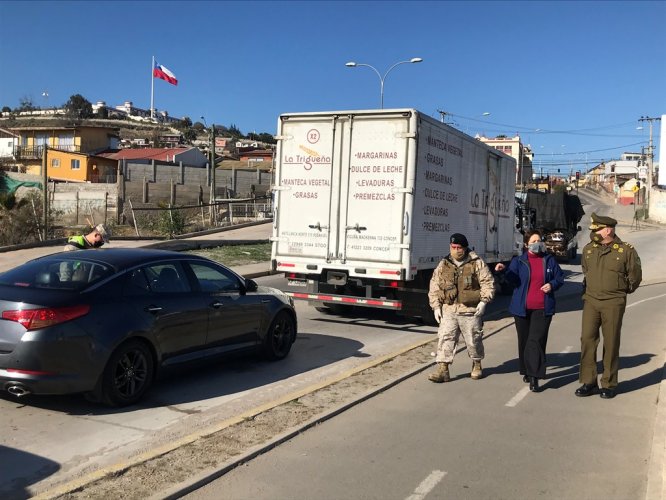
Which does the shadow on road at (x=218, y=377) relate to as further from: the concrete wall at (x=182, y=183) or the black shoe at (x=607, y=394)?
the concrete wall at (x=182, y=183)

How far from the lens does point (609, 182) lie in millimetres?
137750

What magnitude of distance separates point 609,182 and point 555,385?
473 ft

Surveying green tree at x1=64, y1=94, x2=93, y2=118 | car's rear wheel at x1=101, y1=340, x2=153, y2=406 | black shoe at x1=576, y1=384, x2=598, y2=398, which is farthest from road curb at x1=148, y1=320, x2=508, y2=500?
green tree at x1=64, y1=94, x2=93, y2=118

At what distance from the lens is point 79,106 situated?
146 m

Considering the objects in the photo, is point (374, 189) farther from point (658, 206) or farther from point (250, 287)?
point (658, 206)

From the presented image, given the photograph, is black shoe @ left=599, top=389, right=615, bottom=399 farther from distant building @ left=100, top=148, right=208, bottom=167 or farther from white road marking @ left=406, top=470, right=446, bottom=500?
distant building @ left=100, top=148, right=208, bottom=167

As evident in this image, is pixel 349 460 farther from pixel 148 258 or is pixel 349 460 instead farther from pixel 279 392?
pixel 148 258

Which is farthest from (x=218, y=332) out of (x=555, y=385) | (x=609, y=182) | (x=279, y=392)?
(x=609, y=182)

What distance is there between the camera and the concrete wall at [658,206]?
203 ft

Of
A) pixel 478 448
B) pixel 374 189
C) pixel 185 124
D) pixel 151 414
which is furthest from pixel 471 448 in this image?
pixel 185 124

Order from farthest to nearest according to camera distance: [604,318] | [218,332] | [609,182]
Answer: [609,182]
[218,332]
[604,318]

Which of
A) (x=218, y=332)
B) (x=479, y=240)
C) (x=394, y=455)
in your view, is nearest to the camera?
(x=394, y=455)

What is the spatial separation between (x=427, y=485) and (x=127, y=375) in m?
2.98

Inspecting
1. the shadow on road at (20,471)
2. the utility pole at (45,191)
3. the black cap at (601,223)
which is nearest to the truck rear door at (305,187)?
the black cap at (601,223)
